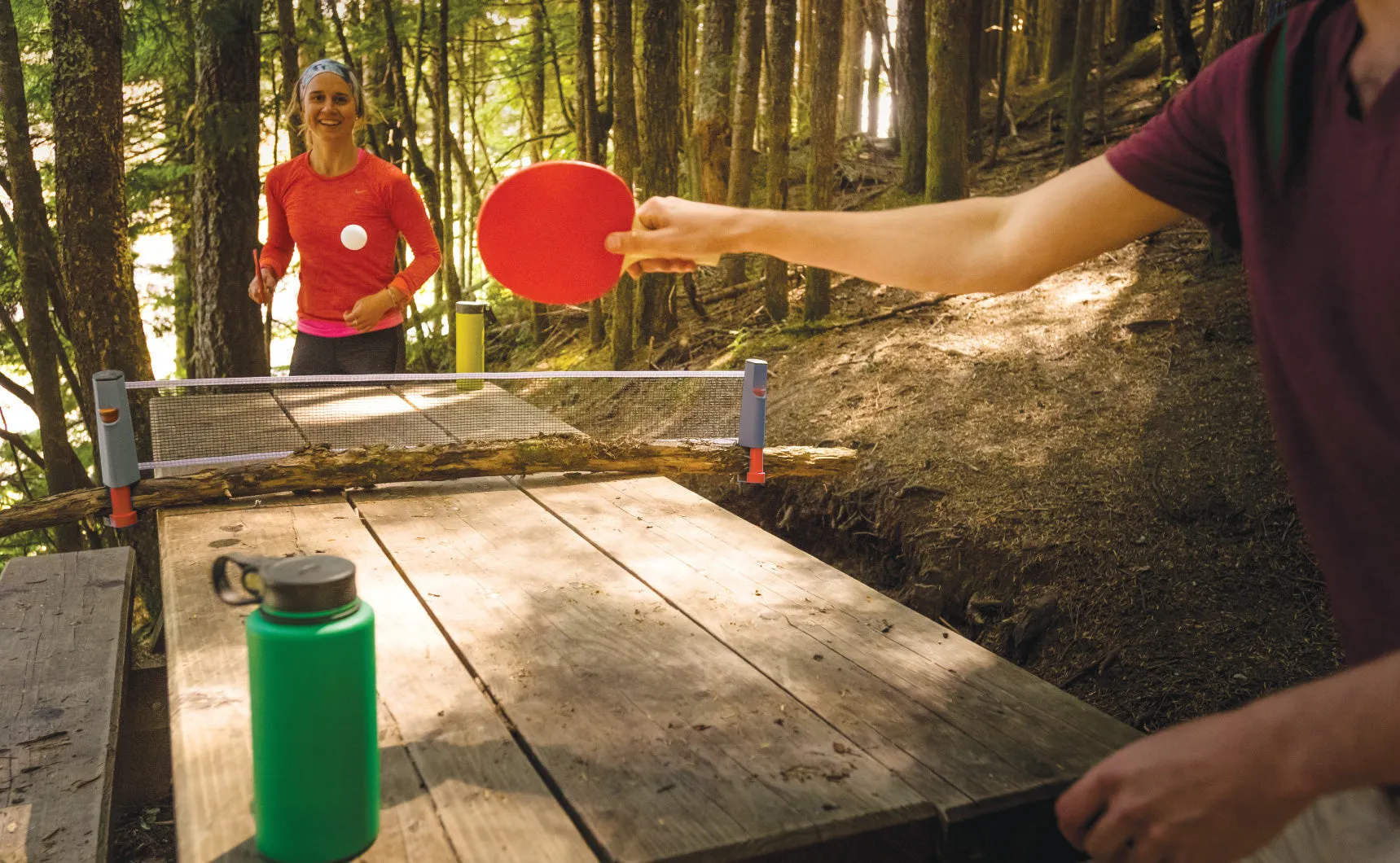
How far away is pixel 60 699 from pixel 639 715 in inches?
81.8

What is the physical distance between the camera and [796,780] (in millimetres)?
2084

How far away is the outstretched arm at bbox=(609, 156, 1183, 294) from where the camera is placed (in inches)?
67.7

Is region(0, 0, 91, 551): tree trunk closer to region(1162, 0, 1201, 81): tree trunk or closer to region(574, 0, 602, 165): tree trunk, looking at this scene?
region(574, 0, 602, 165): tree trunk

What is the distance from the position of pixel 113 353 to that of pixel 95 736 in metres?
4.74

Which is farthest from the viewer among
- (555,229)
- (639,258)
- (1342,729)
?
(555,229)

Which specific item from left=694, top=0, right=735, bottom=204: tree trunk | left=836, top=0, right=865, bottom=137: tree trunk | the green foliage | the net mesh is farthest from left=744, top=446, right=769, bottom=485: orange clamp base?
left=836, top=0, right=865, bottom=137: tree trunk

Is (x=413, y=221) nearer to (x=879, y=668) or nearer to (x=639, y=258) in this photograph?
(x=639, y=258)

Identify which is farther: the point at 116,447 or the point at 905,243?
the point at 116,447

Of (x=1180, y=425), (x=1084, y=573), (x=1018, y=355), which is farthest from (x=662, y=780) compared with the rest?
(x=1018, y=355)

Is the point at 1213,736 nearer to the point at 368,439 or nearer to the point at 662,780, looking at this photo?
the point at 662,780

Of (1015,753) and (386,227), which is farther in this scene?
(386,227)

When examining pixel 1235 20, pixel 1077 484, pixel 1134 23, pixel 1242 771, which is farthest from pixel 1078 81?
pixel 1242 771

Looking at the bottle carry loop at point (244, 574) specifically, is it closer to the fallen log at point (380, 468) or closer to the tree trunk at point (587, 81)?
the fallen log at point (380, 468)

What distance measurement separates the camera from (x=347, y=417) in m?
6.10
